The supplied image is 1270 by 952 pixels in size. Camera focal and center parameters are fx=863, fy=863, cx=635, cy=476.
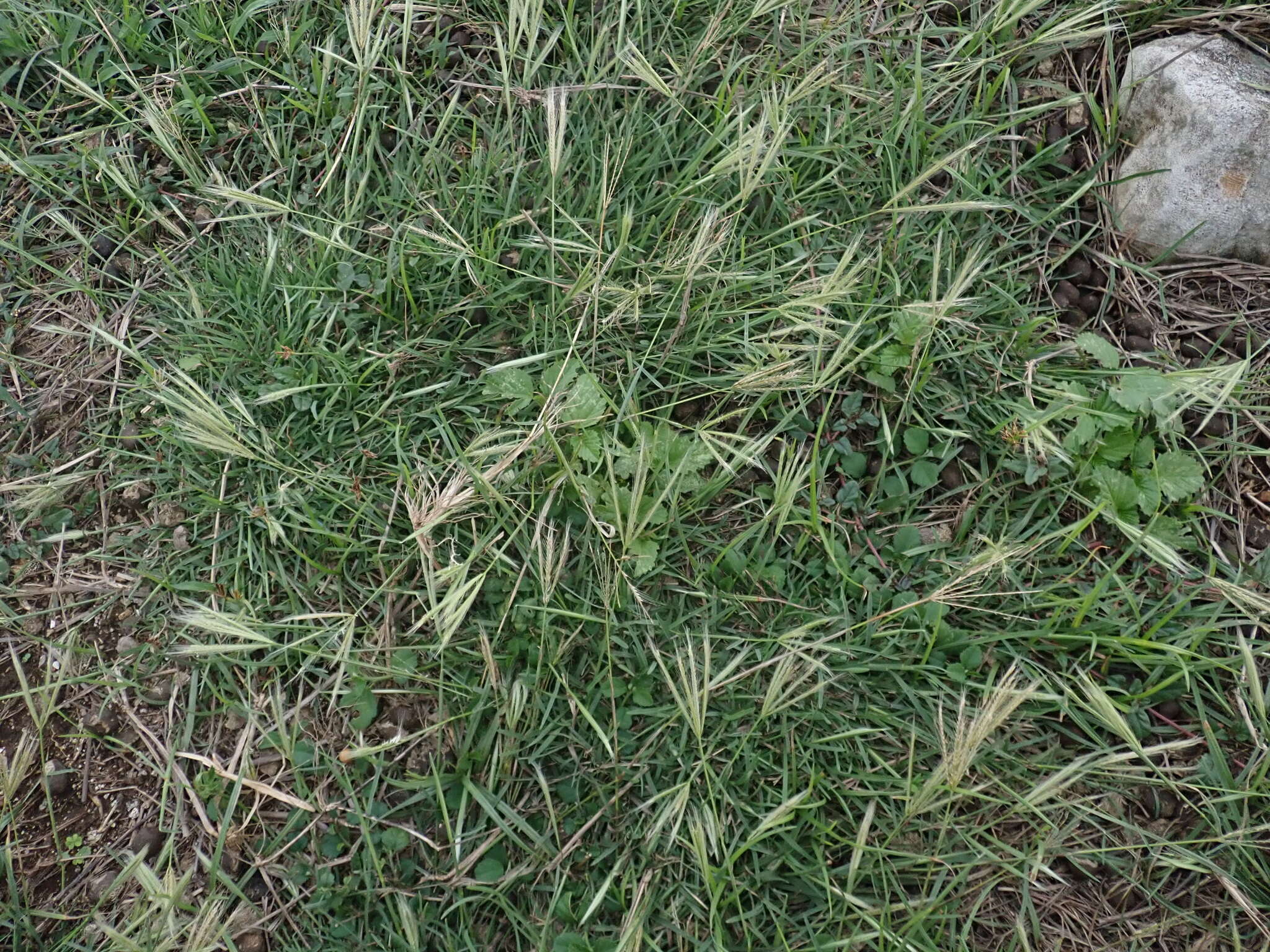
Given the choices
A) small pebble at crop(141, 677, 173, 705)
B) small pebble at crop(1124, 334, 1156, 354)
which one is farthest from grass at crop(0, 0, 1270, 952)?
small pebble at crop(1124, 334, 1156, 354)

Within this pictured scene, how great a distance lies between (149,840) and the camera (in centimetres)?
174

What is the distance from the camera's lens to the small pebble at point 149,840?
1.74 m

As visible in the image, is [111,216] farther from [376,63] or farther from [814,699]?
[814,699]

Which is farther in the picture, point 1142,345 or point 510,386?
point 1142,345

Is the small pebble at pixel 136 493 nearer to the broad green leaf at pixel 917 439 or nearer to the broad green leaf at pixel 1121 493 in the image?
the broad green leaf at pixel 917 439

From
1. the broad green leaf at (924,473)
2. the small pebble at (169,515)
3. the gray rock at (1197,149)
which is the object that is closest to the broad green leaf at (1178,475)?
the broad green leaf at (924,473)

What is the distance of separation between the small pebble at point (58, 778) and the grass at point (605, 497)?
4cm

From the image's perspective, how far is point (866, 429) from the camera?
1.95 m

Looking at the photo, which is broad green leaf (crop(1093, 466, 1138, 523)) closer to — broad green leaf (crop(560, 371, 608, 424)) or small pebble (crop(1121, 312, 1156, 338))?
small pebble (crop(1121, 312, 1156, 338))

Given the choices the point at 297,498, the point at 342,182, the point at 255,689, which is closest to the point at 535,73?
the point at 342,182

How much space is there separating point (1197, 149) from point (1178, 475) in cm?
78

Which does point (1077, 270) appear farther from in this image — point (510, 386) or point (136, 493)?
point (136, 493)

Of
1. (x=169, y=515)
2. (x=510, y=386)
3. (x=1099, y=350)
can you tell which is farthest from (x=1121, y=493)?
(x=169, y=515)

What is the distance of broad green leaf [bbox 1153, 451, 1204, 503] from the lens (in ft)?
6.03
